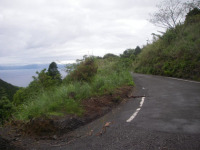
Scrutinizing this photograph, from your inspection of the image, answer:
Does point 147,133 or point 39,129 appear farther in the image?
point 39,129

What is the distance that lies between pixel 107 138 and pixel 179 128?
1971mm

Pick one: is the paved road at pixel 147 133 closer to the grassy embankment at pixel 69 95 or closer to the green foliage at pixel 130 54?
the grassy embankment at pixel 69 95

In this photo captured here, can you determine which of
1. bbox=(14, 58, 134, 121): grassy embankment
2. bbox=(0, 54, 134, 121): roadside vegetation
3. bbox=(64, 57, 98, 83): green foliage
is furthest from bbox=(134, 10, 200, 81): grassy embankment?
bbox=(64, 57, 98, 83): green foliage

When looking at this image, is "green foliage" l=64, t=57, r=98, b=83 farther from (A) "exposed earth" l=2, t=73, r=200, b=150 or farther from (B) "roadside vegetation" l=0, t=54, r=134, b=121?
(A) "exposed earth" l=2, t=73, r=200, b=150

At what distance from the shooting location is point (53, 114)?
21.2 ft

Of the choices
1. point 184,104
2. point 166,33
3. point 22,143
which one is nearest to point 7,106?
point 22,143

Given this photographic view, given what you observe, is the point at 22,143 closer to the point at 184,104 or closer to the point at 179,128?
the point at 179,128

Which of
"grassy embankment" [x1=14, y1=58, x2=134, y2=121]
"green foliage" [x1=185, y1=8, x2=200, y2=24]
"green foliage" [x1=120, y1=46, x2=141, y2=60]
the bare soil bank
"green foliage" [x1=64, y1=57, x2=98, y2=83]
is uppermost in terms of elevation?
"green foliage" [x1=185, y1=8, x2=200, y2=24]

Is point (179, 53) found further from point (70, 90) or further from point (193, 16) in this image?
point (70, 90)

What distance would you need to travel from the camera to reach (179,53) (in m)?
22.2

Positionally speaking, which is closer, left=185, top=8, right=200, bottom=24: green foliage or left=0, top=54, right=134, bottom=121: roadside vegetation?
left=0, top=54, right=134, bottom=121: roadside vegetation

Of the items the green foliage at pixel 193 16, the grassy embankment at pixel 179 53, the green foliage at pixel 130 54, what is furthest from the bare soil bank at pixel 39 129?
the green foliage at pixel 130 54

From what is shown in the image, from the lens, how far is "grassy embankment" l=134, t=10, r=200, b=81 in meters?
18.4

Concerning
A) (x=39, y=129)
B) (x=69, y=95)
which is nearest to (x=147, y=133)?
(x=39, y=129)
